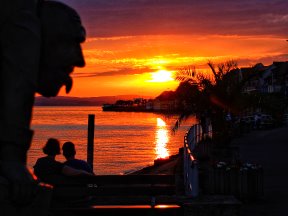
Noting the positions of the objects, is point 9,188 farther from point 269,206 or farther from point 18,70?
point 269,206

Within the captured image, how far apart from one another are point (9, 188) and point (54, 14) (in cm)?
Result: 98

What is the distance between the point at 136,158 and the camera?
47.9 meters

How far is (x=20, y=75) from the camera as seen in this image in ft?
10.4

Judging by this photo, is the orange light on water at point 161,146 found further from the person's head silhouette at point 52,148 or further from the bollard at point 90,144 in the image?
the person's head silhouette at point 52,148

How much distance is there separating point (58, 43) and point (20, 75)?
32 centimetres

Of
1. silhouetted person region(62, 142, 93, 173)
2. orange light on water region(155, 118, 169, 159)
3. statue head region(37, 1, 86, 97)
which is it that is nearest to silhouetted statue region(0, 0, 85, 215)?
statue head region(37, 1, 86, 97)

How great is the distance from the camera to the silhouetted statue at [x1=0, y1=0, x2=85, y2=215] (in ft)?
10.2

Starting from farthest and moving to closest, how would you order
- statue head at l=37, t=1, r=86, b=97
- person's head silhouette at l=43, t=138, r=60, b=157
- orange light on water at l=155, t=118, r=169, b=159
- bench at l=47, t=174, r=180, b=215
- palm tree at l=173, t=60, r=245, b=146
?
orange light on water at l=155, t=118, r=169, b=159, palm tree at l=173, t=60, r=245, b=146, person's head silhouette at l=43, t=138, r=60, b=157, bench at l=47, t=174, r=180, b=215, statue head at l=37, t=1, r=86, b=97

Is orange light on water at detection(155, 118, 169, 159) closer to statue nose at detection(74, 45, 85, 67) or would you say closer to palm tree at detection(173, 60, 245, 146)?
palm tree at detection(173, 60, 245, 146)

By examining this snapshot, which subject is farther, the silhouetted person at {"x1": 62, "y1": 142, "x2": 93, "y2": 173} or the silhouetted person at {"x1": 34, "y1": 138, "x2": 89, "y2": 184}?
the silhouetted person at {"x1": 62, "y1": 142, "x2": 93, "y2": 173}

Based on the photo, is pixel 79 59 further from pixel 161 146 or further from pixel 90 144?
pixel 161 146

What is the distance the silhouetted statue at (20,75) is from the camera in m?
3.10

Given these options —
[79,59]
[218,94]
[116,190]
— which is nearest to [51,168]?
[116,190]

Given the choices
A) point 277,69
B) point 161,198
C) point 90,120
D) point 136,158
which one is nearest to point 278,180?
point 90,120
